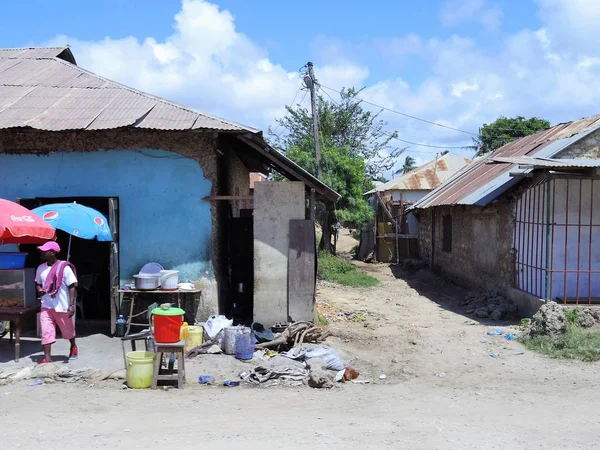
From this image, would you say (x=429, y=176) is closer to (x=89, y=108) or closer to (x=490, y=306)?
(x=490, y=306)

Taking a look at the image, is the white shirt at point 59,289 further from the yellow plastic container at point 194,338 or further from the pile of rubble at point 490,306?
the pile of rubble at point 490,306

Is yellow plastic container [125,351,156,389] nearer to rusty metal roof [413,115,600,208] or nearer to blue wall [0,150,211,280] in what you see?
blue wall [0,150,211,280]

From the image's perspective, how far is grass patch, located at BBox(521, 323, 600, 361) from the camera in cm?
857

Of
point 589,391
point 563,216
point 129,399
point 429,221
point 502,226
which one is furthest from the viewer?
point 429,221

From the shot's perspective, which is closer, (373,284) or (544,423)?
(544,423)

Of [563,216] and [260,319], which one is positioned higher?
[563,216]

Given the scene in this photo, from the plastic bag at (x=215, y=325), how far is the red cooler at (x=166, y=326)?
6.31 ft

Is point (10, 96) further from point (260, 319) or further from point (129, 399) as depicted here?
point (129, 399)

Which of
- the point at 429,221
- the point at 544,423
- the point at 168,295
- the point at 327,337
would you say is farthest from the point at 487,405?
the point at 429,221

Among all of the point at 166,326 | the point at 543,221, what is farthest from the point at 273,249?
the point at 543,221

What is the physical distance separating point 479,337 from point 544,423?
4617 millimetres

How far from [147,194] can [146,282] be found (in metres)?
1.45

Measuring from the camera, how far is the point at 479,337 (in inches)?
406

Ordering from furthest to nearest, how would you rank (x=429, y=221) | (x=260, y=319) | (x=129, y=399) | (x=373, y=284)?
1. (x=429, y=221)
2. (x=373, y=284)
3. (x=260, y=319)
4. (x=129, y=399)
